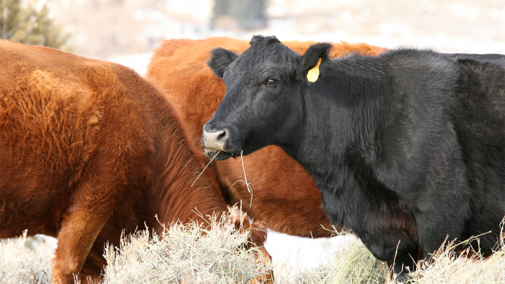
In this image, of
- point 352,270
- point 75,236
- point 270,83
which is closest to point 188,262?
point 75,236

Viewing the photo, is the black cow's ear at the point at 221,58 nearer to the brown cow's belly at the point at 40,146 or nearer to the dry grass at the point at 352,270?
the brown cow's belly at the point at 40,146

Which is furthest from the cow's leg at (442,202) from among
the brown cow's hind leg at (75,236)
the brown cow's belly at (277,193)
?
the brown cow's hind leg at (75,236)

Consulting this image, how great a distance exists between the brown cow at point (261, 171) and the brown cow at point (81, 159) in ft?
2.88

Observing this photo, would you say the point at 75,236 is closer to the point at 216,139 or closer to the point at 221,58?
the point at 216,139

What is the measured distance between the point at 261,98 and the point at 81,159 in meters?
1.58

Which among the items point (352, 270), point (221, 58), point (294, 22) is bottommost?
point (352, 270)

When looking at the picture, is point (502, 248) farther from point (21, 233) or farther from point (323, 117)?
point (21, 233)

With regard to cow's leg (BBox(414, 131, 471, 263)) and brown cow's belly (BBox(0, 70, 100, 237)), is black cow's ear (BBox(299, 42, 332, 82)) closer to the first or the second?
cow's leg (BBox(414, 131, 471, 263))

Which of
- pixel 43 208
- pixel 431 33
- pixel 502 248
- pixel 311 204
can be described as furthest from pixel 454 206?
pixel 431 33

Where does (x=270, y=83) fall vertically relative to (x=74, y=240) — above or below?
above

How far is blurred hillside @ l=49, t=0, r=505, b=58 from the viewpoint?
37562mm

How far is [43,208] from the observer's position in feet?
13.6

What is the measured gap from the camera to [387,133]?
3965 mm

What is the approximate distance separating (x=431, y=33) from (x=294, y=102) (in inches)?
1375
